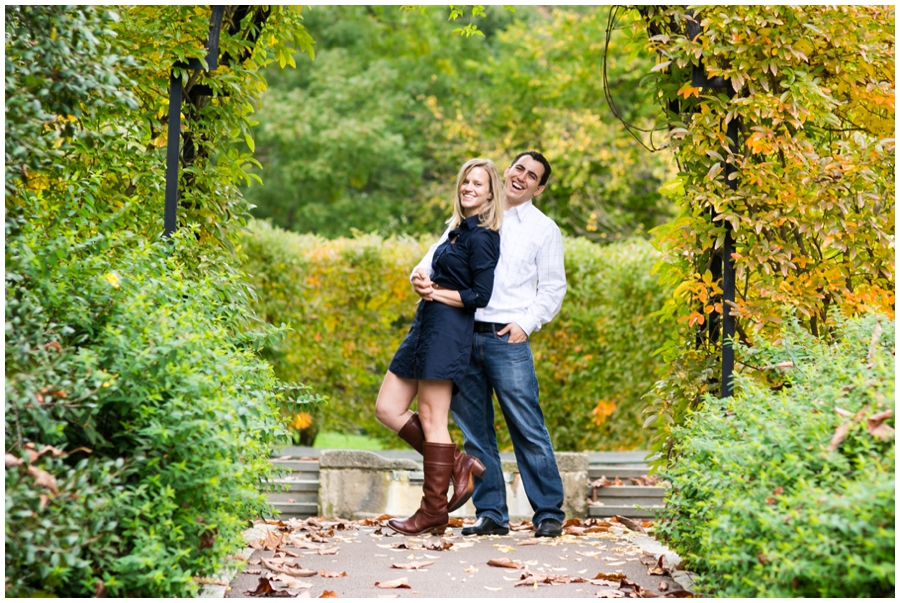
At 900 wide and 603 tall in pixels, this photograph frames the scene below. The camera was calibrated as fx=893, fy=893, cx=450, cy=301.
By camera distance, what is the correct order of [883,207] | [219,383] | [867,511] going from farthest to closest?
[883,207]
[219,383]
[867,511]

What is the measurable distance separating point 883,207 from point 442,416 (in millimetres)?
2345

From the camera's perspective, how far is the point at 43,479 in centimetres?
263

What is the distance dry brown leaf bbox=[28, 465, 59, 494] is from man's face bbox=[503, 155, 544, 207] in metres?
2.81

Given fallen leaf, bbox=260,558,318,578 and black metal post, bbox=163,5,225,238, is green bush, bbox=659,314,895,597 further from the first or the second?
black metal post, bbox=163,5,225,238

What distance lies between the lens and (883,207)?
4254 mm

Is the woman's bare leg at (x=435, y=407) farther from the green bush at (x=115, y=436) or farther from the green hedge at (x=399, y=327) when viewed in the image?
the green hedge at (x=399, y=327)

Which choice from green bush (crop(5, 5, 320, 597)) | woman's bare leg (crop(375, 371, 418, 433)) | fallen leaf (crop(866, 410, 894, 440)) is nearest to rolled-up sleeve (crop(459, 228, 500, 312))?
woman's bare leg (crop(375, 371, 418, 433))

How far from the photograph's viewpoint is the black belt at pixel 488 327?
4.65 metres

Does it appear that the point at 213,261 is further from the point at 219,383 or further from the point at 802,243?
the point at 802,243

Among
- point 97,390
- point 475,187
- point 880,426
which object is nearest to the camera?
point 880,426

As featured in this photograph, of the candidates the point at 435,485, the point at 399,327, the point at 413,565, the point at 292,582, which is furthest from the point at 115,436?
the point at 399,327

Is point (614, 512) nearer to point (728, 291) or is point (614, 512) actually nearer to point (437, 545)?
point (437, 545)

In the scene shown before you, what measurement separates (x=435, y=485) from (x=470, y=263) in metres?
1.12

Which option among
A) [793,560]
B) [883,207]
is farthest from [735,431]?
[883,207]
